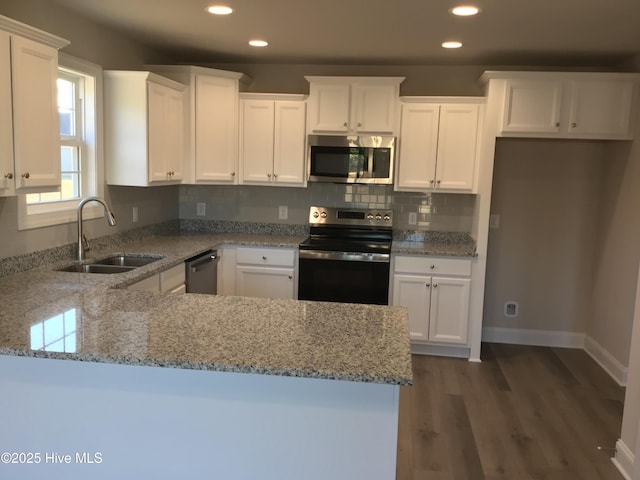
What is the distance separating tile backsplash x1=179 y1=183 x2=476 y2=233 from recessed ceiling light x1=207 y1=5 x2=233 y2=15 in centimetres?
197

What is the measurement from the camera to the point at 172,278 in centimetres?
343

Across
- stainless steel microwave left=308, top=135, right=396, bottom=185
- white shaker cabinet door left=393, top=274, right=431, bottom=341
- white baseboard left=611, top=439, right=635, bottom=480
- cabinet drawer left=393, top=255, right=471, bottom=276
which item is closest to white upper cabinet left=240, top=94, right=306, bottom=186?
stainless steel microwave left=308, top=135, right=396, bottom=185

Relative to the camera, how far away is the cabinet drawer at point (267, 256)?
14.2 feet

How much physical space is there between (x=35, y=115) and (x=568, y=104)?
3.53 meters

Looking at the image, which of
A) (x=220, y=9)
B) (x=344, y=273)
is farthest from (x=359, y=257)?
(x=220, y=9)

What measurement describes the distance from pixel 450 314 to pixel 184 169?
2.45 m

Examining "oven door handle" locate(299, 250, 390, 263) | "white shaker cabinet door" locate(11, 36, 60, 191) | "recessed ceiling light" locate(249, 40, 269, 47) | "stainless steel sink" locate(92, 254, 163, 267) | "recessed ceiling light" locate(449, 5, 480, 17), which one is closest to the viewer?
"white shaker cabinet door" locate(11, 36, 60, 191)

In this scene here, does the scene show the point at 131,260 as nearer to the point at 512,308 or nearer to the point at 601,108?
the point at 512,308

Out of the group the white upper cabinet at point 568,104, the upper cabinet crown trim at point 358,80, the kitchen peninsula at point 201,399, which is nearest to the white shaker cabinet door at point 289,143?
the upper cabinet crown trim at point 358,80

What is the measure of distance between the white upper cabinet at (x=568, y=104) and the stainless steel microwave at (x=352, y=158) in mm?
931

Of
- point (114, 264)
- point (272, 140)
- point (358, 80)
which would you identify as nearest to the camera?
point (114, 264)

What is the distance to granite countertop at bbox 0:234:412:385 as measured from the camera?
5.47ft

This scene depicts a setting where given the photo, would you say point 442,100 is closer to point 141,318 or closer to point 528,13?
point 528,13

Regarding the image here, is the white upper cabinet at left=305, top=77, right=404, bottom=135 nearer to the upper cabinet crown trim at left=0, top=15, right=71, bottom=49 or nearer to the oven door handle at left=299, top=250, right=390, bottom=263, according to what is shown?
the oven door handle at left=299, top=250, right=390, bottom=263
